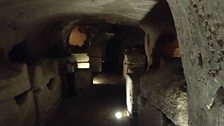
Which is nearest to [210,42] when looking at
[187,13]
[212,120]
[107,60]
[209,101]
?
[187,13]

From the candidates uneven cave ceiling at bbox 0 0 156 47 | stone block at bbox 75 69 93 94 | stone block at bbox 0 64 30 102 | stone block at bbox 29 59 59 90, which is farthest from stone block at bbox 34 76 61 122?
uneven cave ceiling at bbox 0 0 156 47

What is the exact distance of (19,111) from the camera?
18.5 ft

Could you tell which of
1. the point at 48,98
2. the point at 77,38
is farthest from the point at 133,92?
the point at 77,38

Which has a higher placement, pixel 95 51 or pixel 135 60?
pixel 95 51

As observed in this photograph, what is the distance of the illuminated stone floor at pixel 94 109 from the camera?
707cm

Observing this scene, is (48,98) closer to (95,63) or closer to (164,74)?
(164,74)

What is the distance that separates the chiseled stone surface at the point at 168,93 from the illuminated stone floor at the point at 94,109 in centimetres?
175

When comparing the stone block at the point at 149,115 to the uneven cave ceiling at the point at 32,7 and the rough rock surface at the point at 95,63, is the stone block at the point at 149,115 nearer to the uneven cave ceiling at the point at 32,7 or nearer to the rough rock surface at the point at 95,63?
the uneven cave ceiling at the point at 32,7

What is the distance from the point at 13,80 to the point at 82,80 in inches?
162

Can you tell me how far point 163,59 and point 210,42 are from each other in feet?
15.0

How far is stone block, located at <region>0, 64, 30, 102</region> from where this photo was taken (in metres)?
5.29

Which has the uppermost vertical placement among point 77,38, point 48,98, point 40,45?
point 77,38

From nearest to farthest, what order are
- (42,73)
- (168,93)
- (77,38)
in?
(168,93), (42,73), (77,38)

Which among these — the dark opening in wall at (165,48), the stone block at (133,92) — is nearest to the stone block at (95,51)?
the dark opening in wall at (165,48)
